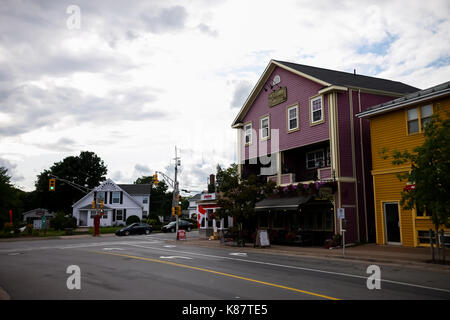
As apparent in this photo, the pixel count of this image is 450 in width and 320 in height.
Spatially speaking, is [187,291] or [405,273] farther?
[405,273]

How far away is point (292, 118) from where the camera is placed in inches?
1089

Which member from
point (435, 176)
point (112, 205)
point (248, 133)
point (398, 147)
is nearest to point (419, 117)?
point (398, 147)

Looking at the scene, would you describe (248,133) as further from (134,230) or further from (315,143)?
(134,230)

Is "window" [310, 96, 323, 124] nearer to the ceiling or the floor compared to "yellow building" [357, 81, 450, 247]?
nearer to the ceiling

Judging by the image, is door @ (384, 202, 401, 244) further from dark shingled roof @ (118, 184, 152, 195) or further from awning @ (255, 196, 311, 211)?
dark shingled roof @ (118, 184, 152, 195)

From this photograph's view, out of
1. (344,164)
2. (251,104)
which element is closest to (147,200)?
(251,104)

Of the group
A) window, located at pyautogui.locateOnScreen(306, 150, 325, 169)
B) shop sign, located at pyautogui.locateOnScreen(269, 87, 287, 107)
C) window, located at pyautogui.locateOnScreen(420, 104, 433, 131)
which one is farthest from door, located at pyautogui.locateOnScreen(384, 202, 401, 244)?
shop sign, located at pyautogui.locateOnScreen(269, 87, 287, 107)

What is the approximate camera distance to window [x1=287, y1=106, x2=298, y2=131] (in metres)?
27.3

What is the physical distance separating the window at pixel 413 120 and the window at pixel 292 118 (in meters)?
7.74

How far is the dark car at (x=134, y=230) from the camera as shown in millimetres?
43969

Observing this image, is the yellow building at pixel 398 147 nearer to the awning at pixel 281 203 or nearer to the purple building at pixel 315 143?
the purple building at pixel 315 143

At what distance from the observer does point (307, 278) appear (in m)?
11.5

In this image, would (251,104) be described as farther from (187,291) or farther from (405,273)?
(187,291)
